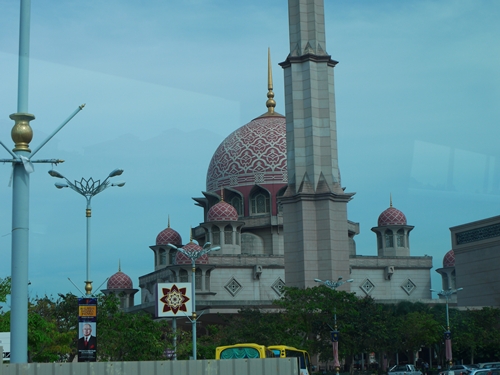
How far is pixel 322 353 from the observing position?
136 ft

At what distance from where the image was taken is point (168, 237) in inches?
2608

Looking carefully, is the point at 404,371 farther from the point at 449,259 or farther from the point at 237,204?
the point at 449,259

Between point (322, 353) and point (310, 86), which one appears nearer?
point (322, 353)

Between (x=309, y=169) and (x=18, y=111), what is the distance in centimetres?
3634

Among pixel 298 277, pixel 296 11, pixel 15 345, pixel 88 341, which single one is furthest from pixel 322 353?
pixel 15 345

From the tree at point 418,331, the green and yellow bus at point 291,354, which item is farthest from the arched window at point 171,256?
the green and yellow bus at point 291,354

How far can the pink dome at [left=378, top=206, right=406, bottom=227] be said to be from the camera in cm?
6619

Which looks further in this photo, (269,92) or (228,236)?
(269,92)

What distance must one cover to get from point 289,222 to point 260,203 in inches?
687

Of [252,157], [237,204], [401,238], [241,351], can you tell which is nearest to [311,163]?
[252,157]

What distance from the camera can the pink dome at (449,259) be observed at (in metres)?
69.3

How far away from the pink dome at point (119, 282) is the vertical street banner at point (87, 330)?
4651 cm

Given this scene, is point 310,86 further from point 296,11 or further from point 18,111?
point 18,111

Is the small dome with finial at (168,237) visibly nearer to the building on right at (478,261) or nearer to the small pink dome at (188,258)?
the small pink dome at (188,258)
